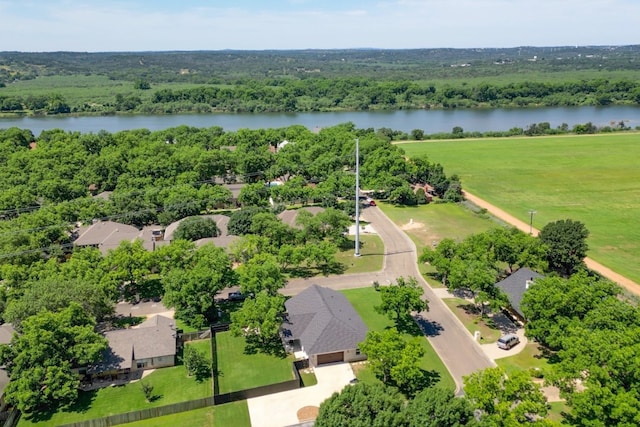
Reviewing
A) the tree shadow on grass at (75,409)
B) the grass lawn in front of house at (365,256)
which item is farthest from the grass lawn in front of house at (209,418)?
the grass lawn in front of house at (365,256)

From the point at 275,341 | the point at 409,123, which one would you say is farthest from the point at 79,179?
the point at 409,123

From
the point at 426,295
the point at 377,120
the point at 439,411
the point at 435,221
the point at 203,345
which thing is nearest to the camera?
the point at 439,411

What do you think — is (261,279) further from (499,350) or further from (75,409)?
(499,350)

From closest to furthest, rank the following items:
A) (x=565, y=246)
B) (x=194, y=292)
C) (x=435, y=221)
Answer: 1. (x=194, y=292)
2. (x=565, y=246)
3. (x=435, y=221)

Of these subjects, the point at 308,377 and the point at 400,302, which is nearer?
the point at 308,377

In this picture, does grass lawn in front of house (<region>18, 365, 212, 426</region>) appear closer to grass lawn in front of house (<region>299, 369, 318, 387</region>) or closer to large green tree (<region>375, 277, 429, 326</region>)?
grass lawn in front of house (<region>299, 369, 318, 387</region>)

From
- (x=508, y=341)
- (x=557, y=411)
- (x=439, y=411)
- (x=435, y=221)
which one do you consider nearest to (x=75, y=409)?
(x=439, y=411)

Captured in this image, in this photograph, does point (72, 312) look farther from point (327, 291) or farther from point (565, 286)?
point (565, 286)
